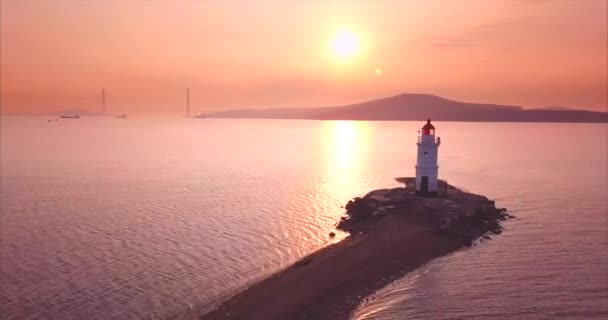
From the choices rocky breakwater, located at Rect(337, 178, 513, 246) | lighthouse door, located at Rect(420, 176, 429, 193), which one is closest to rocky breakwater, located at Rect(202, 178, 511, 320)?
rocky breakwater, located at Rect(337, 178, 513, 246)

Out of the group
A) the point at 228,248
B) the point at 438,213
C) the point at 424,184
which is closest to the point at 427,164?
the point at 424,184

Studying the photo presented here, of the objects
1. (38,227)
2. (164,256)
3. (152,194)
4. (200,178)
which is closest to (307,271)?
(164,256)

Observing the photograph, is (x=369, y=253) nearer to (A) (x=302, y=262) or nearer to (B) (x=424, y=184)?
(A) (x=302, y=262)

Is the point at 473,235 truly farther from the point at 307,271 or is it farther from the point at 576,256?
the point at 307,271

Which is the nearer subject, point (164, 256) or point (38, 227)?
point (164, 256)

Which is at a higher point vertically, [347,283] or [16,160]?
[16,160]

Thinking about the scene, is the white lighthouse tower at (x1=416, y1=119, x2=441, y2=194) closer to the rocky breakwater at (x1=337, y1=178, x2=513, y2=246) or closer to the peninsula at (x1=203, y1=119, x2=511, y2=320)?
the peninsula at (x1=203, y1=119, x2=511, y2=320)

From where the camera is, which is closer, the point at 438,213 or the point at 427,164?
the point at 438,213
